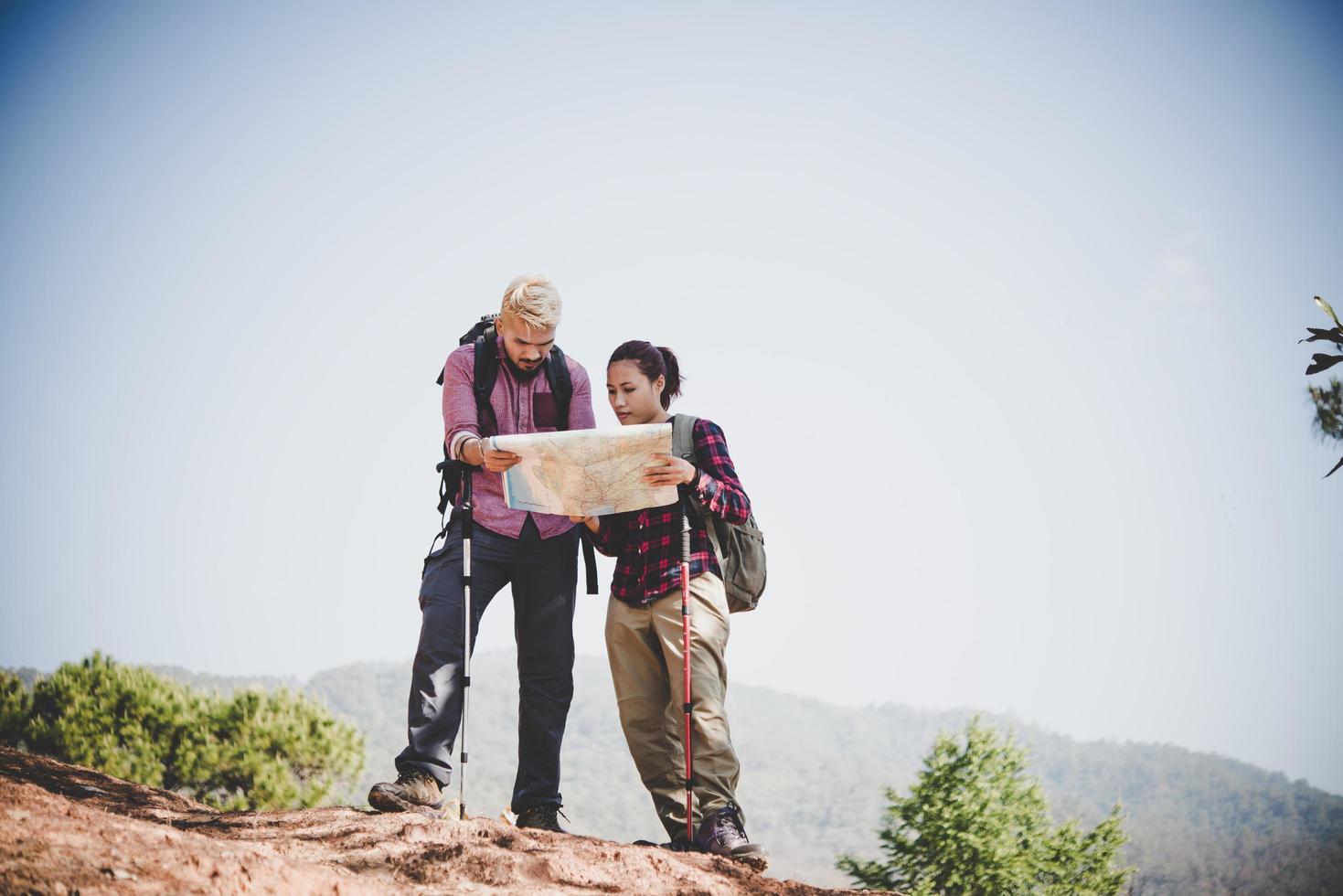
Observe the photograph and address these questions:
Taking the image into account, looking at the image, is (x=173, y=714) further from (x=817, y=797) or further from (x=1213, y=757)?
(x=1213, y=757)

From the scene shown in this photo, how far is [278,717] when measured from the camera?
21.5 metres

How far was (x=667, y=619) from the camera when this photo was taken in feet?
14.8

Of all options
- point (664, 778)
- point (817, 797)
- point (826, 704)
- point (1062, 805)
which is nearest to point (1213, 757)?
point (1062, 805)

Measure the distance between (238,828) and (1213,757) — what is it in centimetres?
6805

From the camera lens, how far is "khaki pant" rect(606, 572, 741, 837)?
14.0 feet

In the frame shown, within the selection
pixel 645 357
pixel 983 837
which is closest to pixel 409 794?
pixel 645 357

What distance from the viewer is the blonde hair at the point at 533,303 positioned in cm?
459

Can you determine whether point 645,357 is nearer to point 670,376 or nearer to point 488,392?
point 670,376

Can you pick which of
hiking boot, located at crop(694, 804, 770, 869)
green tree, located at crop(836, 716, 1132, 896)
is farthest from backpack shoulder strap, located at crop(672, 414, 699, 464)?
green tree, located at crop(836, 716, 1132, 896)

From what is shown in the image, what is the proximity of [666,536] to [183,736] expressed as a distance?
19.3 meters

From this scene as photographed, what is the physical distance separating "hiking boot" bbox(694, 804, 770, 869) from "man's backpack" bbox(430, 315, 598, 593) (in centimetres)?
133

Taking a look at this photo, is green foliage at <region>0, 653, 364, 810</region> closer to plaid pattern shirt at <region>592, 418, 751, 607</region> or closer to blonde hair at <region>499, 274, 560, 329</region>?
plaid pattern shirt at <region>592, 418, 751, 607</region>

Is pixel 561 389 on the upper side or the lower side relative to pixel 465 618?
upper

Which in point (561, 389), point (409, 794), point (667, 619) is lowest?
point (409, 794)
